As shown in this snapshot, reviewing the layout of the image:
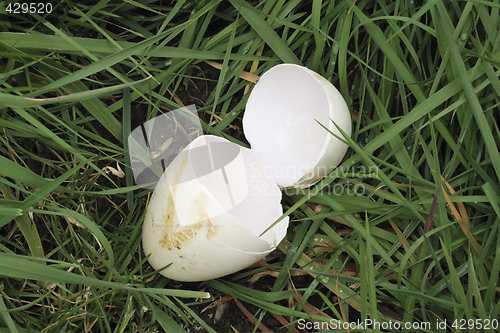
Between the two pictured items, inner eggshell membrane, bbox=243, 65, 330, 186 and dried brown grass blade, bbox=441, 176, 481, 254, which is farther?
inner eggshell membrane, bbox=243, 65, 330, 186

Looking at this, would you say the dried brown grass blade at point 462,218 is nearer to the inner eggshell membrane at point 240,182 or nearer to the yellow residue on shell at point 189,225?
the inner eggshell membrane at point 240,182

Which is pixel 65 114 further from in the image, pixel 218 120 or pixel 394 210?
pixel 394 210

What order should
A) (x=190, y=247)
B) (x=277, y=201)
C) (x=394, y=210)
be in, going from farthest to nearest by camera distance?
1. (x=277, y=201)
2. (x=394, y=210)
3. (x=190, y=247)

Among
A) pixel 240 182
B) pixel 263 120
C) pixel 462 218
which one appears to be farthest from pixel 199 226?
pixel 462 218

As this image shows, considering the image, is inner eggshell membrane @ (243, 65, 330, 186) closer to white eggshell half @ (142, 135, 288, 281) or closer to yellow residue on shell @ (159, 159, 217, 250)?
white eggshell half @ (142, 135, 288, 281)

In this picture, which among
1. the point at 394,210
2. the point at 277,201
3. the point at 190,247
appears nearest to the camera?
the point at 190,247

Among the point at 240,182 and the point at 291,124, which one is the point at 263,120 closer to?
the point at 291,124

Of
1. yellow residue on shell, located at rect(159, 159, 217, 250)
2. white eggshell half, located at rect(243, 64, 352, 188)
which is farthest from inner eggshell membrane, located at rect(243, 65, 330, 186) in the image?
yellow residue on shell, located at rect(159, 159, 217, 250)

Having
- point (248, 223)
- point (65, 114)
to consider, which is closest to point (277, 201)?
point (248, 223)
